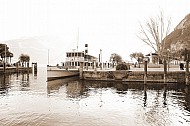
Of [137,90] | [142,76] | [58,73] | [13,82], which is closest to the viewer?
[137,90]

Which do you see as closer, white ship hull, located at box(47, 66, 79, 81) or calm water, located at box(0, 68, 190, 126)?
calm water, located at box(0, 68, 190, 126)

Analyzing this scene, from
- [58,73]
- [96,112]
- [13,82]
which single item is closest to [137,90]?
[96,112]

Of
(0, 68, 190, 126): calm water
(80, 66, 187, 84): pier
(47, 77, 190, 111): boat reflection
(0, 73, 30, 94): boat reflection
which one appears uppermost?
(80, 66, 187, 84): pier

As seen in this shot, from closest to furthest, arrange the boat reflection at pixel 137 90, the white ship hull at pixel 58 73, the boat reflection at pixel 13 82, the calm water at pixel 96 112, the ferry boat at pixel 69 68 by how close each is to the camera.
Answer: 1. the calm water at pixel 96 112
2. the boat reflection at pixel 137 90
3. the boat reflection at pixel 13 82
4. the white ship hull at pixel 58 73
5. the ferry boat at pixel 69 68

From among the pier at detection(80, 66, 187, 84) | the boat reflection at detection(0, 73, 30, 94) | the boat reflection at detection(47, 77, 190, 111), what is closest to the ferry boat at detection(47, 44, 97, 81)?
the pier at detection(80, 66, 187, 84)

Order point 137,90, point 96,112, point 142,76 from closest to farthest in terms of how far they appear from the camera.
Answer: point 96,112 → point 137,90 → point 142,76

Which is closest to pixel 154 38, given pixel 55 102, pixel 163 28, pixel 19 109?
pixel 163 28

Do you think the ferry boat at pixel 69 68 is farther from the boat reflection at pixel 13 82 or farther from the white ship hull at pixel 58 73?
the boat reflection at pixel 13 82

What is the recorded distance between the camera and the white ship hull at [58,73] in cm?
4072

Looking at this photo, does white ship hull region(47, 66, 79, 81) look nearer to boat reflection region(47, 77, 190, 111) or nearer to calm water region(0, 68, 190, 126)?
boat reflection region(47, 77, 190, 111)

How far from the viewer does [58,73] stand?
138ft

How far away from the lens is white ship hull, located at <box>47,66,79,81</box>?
40719 millimetres

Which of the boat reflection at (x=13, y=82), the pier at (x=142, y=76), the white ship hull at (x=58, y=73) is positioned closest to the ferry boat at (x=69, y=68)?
the white ship hull at (x=58, y=73)

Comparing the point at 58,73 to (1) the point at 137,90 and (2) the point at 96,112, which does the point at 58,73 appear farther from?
(2) the point at 96,112
